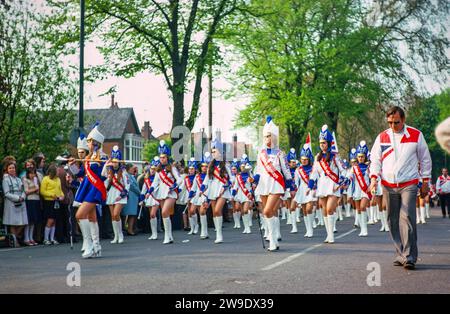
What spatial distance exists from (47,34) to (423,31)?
24.7m

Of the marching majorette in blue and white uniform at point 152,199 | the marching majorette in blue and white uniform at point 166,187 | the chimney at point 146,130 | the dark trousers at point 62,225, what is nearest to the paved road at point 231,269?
the marching majorette in blue and white uniform at point 166,187

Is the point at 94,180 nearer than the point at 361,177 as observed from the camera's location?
Yes

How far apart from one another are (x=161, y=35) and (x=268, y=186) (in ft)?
50.9

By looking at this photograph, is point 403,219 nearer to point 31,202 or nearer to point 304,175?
point 31,202

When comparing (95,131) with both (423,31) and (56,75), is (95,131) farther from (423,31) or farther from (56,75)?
(423,31)

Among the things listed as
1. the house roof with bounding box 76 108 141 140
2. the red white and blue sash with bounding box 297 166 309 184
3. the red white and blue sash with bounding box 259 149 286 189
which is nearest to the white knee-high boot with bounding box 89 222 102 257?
the red white and blue sash with bounding box 259 149 286 189

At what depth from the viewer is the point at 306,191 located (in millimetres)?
18531

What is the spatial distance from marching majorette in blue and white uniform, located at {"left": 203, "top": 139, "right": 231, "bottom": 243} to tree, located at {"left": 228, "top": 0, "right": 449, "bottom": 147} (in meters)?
20.8

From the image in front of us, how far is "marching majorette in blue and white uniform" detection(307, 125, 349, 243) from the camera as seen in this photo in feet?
49.0

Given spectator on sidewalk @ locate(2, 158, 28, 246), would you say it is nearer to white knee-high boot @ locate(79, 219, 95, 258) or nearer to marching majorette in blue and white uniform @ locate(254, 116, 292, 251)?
white knee-high boot @ locate(79, 219, 95, 258)

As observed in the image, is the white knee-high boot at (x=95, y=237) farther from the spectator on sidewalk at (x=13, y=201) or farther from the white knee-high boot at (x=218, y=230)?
the spectator on sidewalk at (x=13, y=201)

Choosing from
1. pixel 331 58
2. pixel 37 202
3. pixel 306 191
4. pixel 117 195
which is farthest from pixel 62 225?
pixel 331 58

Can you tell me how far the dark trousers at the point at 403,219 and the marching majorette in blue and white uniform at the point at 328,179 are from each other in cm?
482
